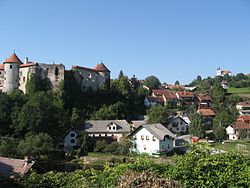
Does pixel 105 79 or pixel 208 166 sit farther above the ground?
pixel 105 79

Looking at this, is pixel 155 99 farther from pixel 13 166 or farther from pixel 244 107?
pixel 13 166

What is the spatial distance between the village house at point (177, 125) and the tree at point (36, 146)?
21842 mm

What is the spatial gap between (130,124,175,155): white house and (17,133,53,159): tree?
405 inches

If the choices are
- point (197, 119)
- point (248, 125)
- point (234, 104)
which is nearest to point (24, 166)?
point (197, 119)

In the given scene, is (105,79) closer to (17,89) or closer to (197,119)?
(17,89)

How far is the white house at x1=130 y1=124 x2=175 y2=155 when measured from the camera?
36.8 m

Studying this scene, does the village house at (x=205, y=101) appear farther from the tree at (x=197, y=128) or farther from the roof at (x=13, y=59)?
the roof at (x=13, y=59)

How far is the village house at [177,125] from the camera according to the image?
50.9 meters

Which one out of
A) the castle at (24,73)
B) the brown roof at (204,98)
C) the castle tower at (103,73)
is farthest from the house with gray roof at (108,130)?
the brown roof at (204,98)

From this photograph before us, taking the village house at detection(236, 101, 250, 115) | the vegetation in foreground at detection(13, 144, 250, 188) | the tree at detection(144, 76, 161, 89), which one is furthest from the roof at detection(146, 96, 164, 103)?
the vegetation in foreground at detection(13, 144, 250, 188)

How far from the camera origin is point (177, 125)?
5150cm

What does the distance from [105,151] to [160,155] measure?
6.44 m

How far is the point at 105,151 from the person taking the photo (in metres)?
37.7

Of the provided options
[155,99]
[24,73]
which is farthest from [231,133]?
[24,73]
